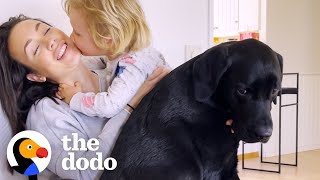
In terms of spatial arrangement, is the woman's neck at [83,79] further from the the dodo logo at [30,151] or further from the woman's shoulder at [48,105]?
the the dodo logo at [30,151]

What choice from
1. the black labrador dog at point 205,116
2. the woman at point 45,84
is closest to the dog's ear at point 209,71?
the black labrador dog at point 205,116

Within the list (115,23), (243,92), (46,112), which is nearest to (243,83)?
(243,92)

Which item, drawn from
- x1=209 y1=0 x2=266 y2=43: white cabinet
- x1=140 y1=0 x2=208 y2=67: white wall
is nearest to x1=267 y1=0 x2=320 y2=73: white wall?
x1=209 y1=0 x2=266 y2=43: white cabinet

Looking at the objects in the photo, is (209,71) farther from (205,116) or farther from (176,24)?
(176,24)

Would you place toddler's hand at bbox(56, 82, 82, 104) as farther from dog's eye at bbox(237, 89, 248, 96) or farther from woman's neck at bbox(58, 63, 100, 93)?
dog's eye at bbox(237, 89, 248, 96)

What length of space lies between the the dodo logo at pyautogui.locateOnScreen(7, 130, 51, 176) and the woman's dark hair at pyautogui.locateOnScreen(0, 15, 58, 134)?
150 mm

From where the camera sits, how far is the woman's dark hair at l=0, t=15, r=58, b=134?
41.8 inches

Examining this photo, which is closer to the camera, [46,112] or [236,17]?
[46,112]

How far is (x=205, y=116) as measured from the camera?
2.61 feet

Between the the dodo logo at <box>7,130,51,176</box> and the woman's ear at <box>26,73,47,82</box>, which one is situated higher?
the woman's ear at <box>26,73,47,82</box>

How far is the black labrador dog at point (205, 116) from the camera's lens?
0.74m

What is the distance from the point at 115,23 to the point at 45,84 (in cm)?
30

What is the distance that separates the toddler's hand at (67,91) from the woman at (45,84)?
→ 17 mm

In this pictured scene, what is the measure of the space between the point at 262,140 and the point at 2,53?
0.75 meters
